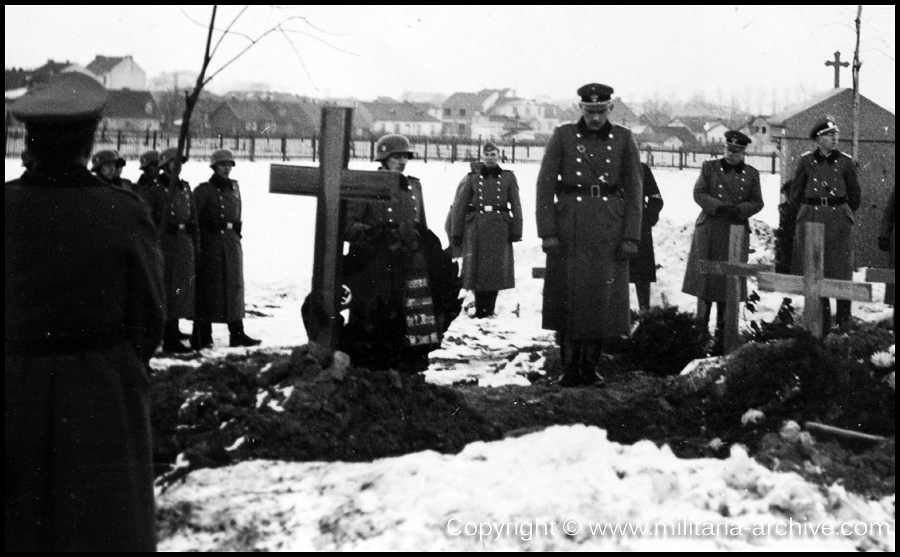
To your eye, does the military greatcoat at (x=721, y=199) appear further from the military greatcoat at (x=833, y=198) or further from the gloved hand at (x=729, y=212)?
the military greatcoat at (x=833, y=198)

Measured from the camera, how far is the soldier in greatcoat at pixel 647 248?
12.4 metres

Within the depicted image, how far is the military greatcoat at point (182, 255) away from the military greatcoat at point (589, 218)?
4.23m

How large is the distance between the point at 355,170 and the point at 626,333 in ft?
8.44

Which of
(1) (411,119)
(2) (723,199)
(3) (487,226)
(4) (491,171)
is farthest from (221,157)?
(1) (411,119)

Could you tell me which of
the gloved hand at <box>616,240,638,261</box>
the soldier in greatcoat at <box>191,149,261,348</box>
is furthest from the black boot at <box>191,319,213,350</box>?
the gloved hand at <box>616,240,638,261</box>

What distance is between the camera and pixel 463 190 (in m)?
14.2

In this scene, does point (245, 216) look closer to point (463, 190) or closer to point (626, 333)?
point (463, 190)

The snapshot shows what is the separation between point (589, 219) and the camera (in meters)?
7.96

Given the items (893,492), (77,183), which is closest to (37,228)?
(77,183)

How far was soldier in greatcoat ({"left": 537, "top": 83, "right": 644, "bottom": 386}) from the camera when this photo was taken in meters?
7.98

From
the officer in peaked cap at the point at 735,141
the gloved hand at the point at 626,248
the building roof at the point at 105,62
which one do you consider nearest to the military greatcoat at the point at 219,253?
the building roof at the point at 105,62

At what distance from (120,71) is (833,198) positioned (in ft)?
23.6

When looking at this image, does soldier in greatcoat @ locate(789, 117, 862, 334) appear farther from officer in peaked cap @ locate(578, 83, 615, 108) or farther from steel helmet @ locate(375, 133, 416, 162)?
steel helmet @ locate(375, 133, 416, 162)

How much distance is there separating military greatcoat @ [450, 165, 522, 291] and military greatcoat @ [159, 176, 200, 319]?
4.30 m
